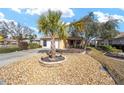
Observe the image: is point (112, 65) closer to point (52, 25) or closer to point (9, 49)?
point (52, 25)

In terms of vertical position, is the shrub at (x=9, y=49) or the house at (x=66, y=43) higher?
the house at (x=66, y=43)

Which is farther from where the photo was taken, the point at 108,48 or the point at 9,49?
the point at 9,49

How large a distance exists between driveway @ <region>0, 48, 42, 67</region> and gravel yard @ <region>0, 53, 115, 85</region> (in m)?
0.16

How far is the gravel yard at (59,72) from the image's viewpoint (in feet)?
18.6

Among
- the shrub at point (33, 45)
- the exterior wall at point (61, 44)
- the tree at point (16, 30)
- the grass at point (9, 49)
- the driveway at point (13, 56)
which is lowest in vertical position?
the driveway at point (13, 56)

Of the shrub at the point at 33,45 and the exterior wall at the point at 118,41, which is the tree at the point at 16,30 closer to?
the shrub at the point at 33,45

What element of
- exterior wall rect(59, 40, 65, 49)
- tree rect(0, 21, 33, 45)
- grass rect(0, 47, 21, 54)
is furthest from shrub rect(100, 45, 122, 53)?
grass rect(0, 47, 21, 54)

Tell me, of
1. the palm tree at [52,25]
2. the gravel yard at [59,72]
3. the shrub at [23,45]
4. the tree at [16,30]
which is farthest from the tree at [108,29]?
the shrub at [23,45]

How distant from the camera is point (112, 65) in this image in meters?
5.86

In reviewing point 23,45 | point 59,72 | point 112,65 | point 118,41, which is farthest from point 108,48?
point 23,45

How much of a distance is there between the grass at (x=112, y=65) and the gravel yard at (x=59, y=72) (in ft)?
0.40

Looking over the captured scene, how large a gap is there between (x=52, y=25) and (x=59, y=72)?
1.21 meters

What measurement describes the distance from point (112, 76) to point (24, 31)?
2.73m
